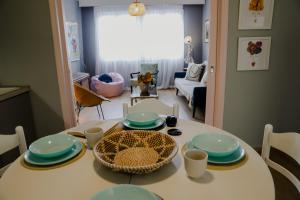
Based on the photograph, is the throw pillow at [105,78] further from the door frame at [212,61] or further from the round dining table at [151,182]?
the round dining table at [151,182]

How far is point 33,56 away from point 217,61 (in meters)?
1.94

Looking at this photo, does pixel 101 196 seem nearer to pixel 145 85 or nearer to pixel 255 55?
pixel 255 55

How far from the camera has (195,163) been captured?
0.84 meters

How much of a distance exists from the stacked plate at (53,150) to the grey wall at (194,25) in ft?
19.4

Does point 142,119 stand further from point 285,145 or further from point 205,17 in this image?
point 205,17

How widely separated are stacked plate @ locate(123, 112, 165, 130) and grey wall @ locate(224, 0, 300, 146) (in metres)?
1.31

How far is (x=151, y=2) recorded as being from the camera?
6062 mm

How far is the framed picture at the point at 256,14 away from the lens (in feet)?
7.41

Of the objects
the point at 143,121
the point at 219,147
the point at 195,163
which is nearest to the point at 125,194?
the point at 195,163

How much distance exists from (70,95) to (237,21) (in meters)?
1.92

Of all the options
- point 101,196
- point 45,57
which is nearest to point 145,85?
point 45,57

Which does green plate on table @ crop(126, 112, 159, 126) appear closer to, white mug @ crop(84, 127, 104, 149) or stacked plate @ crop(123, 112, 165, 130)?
stacked plate @ crop(123, 112, 165, 130)

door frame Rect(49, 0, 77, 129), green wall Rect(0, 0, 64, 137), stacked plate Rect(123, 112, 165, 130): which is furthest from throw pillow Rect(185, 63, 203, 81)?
stacked plate Rect(123, 112, 165, 130)

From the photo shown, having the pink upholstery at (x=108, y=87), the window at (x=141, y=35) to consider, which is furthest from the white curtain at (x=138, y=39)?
the pink upholstery at (x=108, y=87)
